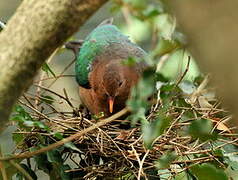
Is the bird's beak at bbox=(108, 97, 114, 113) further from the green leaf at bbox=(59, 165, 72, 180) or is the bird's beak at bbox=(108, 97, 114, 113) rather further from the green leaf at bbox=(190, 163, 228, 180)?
the green leaf at bbox=(190, 163, 228, 180)

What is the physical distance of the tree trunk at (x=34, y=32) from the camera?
881 millimetres

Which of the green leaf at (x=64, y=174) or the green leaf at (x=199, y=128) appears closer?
the green leaf at (x=199, y=128)

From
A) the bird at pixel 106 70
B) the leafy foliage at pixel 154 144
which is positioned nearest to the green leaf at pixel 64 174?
A: the leafy foliage at pixel 154 144

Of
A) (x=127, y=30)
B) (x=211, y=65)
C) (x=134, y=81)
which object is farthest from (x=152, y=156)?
(x=211, y=65)

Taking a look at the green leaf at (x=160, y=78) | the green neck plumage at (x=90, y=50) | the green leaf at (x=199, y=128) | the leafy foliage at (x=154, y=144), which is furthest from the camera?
the green neck plumage at (x=90, y=50)

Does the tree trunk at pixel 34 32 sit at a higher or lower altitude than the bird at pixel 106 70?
lower

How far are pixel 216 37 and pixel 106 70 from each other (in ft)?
7.44

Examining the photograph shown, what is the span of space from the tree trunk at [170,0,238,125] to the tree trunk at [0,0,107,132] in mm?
515

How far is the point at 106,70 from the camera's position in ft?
8.63

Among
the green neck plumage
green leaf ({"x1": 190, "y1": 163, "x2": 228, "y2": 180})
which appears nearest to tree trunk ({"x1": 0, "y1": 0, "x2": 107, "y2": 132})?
green leaf ({"x1": 190, "y1": 163, "x2": 228, "y2": 180})

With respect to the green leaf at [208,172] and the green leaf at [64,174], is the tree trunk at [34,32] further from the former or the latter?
the green leaf at [64,174]

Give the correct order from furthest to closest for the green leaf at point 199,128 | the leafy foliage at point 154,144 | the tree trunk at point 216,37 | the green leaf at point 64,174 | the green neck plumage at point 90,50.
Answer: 1. the green neck plumage at point 90,50
2. the green leaf at point 64,174
3. the leafy foliage at point 154,144
4. the green leaf at point 199,128
5. the tree trunk at point 216,37

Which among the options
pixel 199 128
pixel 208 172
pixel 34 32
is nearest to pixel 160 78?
pixel 199 128

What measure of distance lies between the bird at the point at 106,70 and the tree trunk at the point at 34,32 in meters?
1.56
